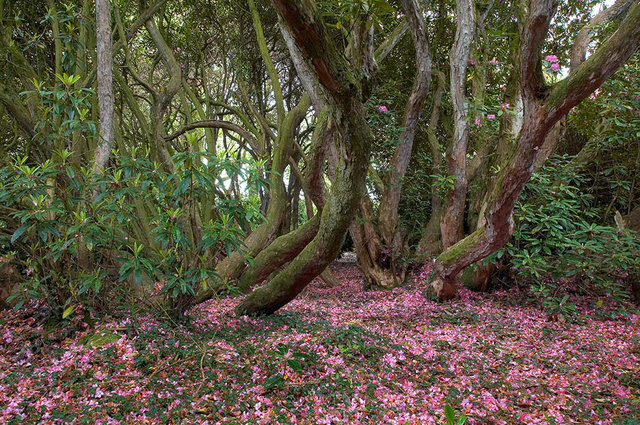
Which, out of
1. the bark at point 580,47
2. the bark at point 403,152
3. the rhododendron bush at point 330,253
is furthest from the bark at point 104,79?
the bark at point 580,47

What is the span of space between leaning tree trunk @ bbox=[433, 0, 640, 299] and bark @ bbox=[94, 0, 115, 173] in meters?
3.15

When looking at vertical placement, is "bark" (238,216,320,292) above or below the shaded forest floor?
above

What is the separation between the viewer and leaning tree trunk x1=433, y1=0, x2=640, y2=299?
2.64 metres

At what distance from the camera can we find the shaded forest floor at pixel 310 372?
2.14 metres

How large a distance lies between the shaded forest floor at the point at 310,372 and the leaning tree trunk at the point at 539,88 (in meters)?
1.25

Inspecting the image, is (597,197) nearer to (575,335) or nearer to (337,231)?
(575,335)

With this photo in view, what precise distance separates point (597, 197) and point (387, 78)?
3.46m

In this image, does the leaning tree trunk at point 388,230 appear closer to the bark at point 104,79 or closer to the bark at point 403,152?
the bark at point 403,152

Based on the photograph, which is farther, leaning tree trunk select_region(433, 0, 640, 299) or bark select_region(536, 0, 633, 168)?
bark select_region(536, 0, 633, 168)

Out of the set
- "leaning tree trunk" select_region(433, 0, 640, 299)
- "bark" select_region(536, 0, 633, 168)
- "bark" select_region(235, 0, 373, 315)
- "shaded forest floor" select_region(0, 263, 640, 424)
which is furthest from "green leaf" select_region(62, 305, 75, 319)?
→ "bark" select_region(536, 0, 633, 168)

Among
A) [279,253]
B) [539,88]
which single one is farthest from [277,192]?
[539,88]

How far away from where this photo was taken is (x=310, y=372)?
8.48 ft

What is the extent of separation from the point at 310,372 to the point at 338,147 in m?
1.47

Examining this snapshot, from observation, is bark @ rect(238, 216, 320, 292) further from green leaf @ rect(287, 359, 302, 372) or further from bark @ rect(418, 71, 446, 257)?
bark @ rect(418, 71, 446, 257)
